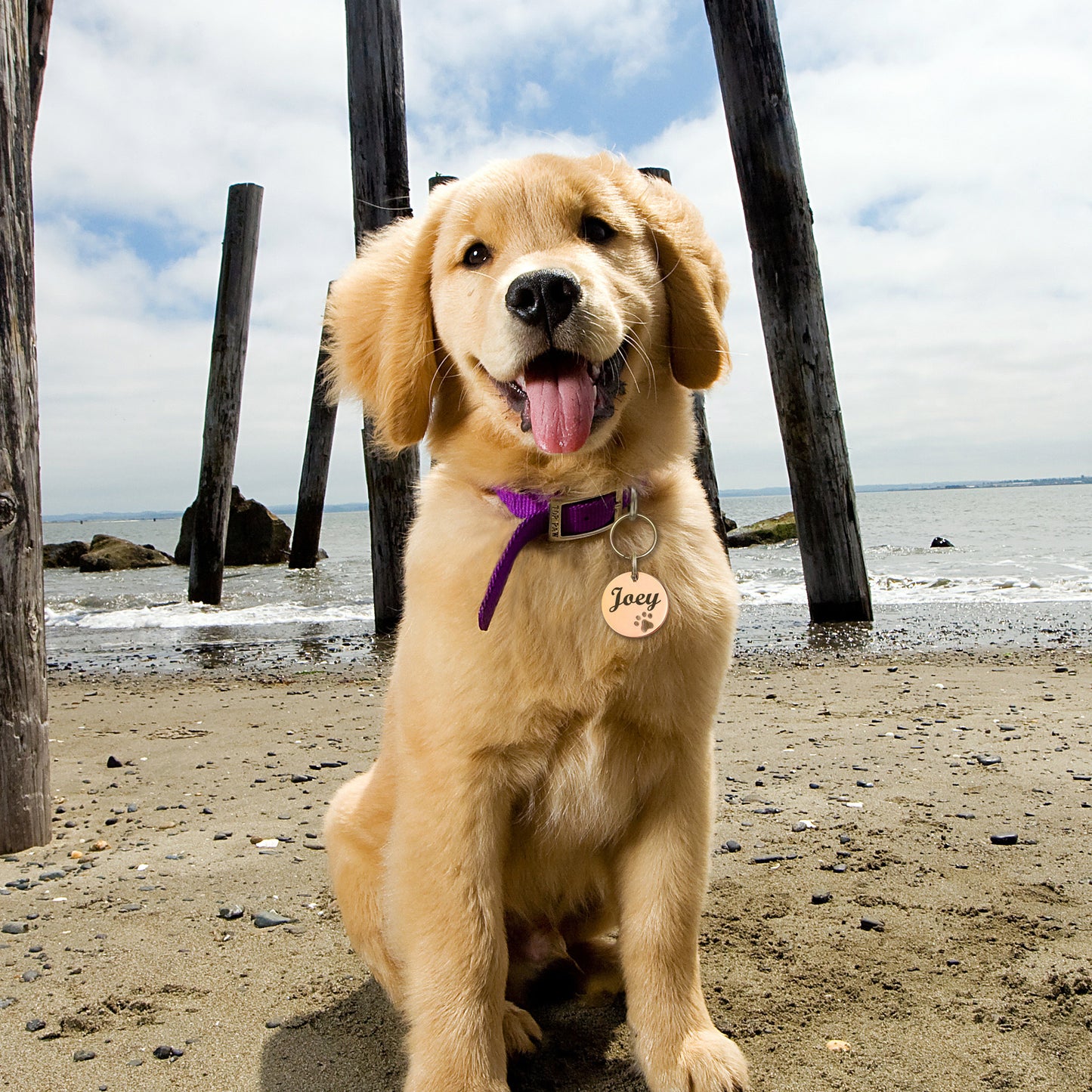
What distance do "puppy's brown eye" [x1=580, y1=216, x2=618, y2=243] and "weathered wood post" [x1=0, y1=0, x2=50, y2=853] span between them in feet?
6.64

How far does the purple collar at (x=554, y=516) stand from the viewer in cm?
183

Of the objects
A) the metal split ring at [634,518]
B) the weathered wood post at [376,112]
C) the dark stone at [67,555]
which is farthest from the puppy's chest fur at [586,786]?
the dark stone at [67,555]

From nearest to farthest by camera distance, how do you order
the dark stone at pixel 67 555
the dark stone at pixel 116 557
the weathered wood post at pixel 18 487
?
1. the weathered wood post at pixel 18 487
2. the dark stone at pixel 116 557
3. the dark stone at pixel 67 555

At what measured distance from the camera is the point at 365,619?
9117 mm

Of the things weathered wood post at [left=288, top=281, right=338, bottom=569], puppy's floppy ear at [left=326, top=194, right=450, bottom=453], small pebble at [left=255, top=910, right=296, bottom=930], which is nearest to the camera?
puppy's floppy ear at [left=326, top=194, right=450, bottom=453]

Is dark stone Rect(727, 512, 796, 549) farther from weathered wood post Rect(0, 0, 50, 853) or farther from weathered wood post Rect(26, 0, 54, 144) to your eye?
weathered wood post Rect(0, 0, 50, 853)

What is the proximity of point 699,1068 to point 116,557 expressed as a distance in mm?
20154

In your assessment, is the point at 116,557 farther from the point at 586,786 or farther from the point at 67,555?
the point at 586,786

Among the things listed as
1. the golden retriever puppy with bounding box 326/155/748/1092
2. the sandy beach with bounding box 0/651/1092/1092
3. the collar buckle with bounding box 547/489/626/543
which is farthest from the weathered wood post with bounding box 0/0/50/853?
the collar buckle with bounding box 547/489/626/543

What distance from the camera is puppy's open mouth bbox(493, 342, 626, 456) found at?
1.81m

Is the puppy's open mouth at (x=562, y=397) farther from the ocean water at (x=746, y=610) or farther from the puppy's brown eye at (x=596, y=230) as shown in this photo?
the ocean water at (x=746, y=610)

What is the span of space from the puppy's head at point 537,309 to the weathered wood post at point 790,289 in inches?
176

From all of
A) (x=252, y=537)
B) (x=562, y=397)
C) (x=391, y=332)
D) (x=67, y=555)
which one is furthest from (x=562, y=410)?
(x=67, y=555)

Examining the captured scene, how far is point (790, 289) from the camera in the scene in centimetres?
639
